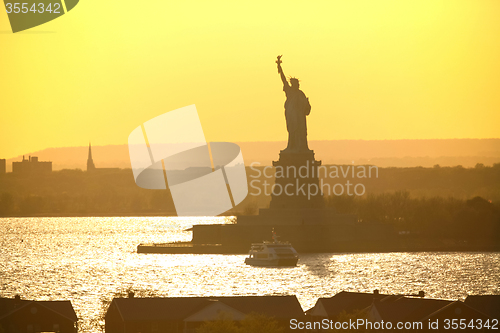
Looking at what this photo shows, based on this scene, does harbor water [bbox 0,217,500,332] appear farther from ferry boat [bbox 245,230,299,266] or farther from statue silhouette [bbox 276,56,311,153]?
statue silhouette [bbox 276,56,311,153]

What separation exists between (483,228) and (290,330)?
185 feet

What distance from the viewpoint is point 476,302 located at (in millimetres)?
32406

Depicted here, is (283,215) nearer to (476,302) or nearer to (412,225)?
(412,225)

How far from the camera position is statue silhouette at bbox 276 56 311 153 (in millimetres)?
71750

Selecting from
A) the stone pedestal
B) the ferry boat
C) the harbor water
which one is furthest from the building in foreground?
the stone pedestal

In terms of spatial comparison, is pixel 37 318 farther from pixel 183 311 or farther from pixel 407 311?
pixel 407 311

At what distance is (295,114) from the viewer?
236 ft

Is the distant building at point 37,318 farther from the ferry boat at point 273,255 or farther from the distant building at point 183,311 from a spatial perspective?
the ferry boat at point 273,255

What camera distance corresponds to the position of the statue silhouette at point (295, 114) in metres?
71.8

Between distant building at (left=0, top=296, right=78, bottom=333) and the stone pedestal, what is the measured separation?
3877 cm

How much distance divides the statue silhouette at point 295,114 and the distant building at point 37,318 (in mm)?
41064

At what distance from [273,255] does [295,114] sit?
15065 millimetres

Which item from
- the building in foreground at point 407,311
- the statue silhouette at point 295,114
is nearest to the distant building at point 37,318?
the building in foreground at point 407,311

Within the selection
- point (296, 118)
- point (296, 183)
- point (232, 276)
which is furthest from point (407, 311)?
point (296, 118)
